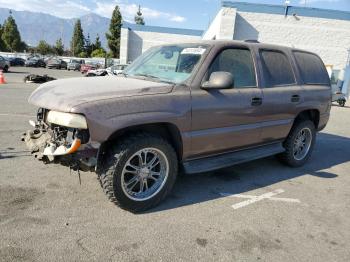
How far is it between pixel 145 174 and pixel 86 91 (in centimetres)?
112

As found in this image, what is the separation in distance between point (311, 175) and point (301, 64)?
1882 mm

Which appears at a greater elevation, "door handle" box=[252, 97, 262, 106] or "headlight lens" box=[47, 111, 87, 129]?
"door handle" box=[252, 97, 262, 106]

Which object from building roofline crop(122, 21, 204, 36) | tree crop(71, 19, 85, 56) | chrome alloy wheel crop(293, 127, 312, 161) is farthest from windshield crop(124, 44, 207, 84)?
tree crop(71, 19, 85, 56)

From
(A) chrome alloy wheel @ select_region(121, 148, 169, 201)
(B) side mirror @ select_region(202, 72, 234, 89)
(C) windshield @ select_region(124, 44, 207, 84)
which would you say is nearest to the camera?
(A) chrome alloy wheel @ select_region(121, 148, 169, 201)

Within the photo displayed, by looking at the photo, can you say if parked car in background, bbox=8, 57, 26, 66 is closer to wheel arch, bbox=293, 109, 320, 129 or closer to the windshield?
the windshield

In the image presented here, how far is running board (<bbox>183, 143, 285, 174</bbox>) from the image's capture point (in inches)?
164

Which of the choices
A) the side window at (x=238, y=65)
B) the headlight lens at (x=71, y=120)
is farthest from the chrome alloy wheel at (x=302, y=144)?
the headlight lens at (x=71, y=120)

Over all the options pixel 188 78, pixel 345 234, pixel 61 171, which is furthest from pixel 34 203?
pixel 345 234

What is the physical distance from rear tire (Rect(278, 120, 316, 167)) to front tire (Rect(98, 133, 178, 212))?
8.62ft

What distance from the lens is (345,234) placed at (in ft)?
12.4

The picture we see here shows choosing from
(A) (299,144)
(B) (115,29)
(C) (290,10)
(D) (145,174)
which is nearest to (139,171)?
(D) (145,174)

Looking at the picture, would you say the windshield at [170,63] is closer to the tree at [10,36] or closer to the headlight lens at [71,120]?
the headlight lens at [71,120]

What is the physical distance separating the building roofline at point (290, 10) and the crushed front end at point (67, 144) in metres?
24.6

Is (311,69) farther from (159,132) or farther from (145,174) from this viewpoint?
(145,174)
